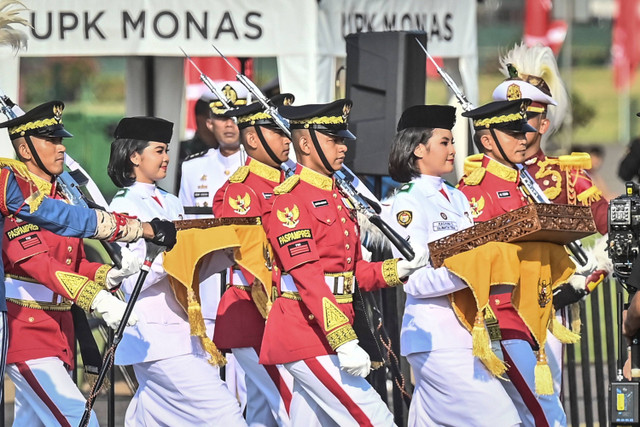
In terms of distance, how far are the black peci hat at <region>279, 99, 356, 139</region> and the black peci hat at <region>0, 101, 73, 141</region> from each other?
4.07 feet

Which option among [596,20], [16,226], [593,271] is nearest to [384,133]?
[593,271]

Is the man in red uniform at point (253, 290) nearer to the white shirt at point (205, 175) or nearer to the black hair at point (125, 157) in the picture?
the black hair at point (125, 157)

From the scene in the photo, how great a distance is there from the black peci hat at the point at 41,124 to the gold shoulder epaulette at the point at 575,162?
2795mm

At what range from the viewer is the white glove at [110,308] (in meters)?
7.23

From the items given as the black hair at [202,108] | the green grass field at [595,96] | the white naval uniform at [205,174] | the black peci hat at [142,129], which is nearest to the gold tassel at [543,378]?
the black peci hat at [142,129]

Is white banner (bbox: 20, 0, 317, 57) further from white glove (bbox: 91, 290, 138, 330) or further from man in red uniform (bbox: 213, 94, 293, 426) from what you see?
white glove (bbox: 91, 290, 138, 330)

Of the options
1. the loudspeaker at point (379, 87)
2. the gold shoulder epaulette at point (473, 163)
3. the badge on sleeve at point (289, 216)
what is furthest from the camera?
the loudspeaker at point (379, 87)

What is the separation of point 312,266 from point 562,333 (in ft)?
6.29

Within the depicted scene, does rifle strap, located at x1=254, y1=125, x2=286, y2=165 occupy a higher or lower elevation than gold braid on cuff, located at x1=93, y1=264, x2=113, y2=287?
higher

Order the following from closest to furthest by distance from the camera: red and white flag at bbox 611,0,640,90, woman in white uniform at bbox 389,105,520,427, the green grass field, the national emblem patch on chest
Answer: woman in white uniform at bbox 389,105,520,427 → the national emblem patch on chest → red and white flag at bbox 611,0,640,90 → the green grass field

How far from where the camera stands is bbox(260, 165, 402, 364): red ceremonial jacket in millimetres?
6738

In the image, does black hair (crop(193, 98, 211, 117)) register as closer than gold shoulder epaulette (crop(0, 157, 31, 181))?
No

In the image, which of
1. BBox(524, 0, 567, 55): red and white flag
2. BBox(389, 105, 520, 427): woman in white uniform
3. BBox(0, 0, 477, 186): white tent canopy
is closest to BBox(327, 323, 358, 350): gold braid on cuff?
BBox(389, 105, 520, 427): woman in white uniform

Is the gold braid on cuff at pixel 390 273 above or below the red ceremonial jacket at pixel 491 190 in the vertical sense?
below
